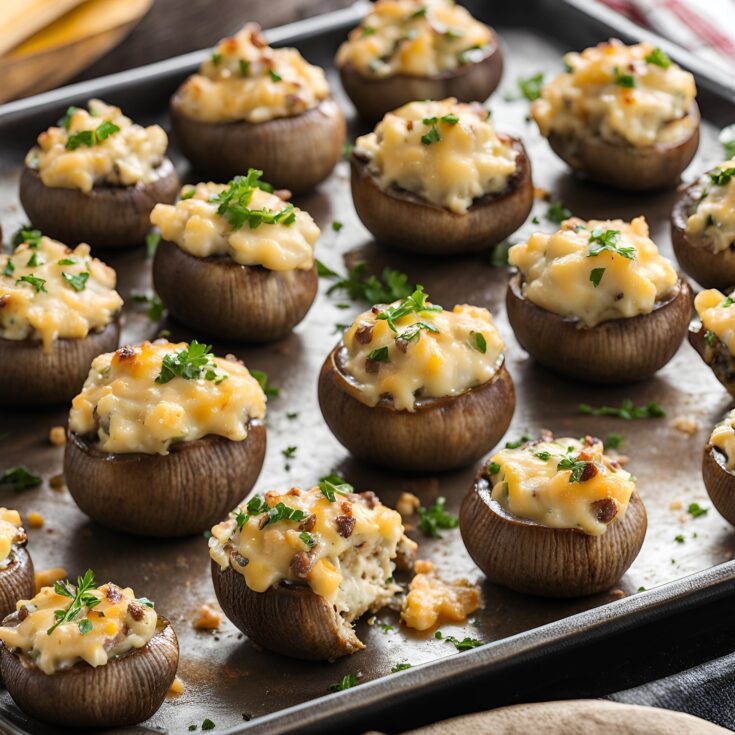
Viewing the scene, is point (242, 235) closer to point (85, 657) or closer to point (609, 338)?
point (609, 338)

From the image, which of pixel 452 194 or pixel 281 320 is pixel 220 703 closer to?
pixel 281 320

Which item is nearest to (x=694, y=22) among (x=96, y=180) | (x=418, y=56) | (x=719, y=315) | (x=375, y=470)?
(x=418, y=56)

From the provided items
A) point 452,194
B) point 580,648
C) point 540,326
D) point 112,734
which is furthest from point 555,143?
point 112,734

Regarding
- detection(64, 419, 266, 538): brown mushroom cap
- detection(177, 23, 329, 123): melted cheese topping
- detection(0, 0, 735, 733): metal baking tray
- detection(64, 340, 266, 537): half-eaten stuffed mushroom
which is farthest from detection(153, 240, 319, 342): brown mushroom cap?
detection(177, 23, 329, 123): melted cheese topping

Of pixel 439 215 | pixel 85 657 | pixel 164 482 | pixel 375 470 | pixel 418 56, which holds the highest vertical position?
pixel 85 657

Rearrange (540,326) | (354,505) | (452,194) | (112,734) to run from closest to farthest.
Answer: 1. (112,734)
2. (354,505)
3. (540,326)
4. (452,194)
